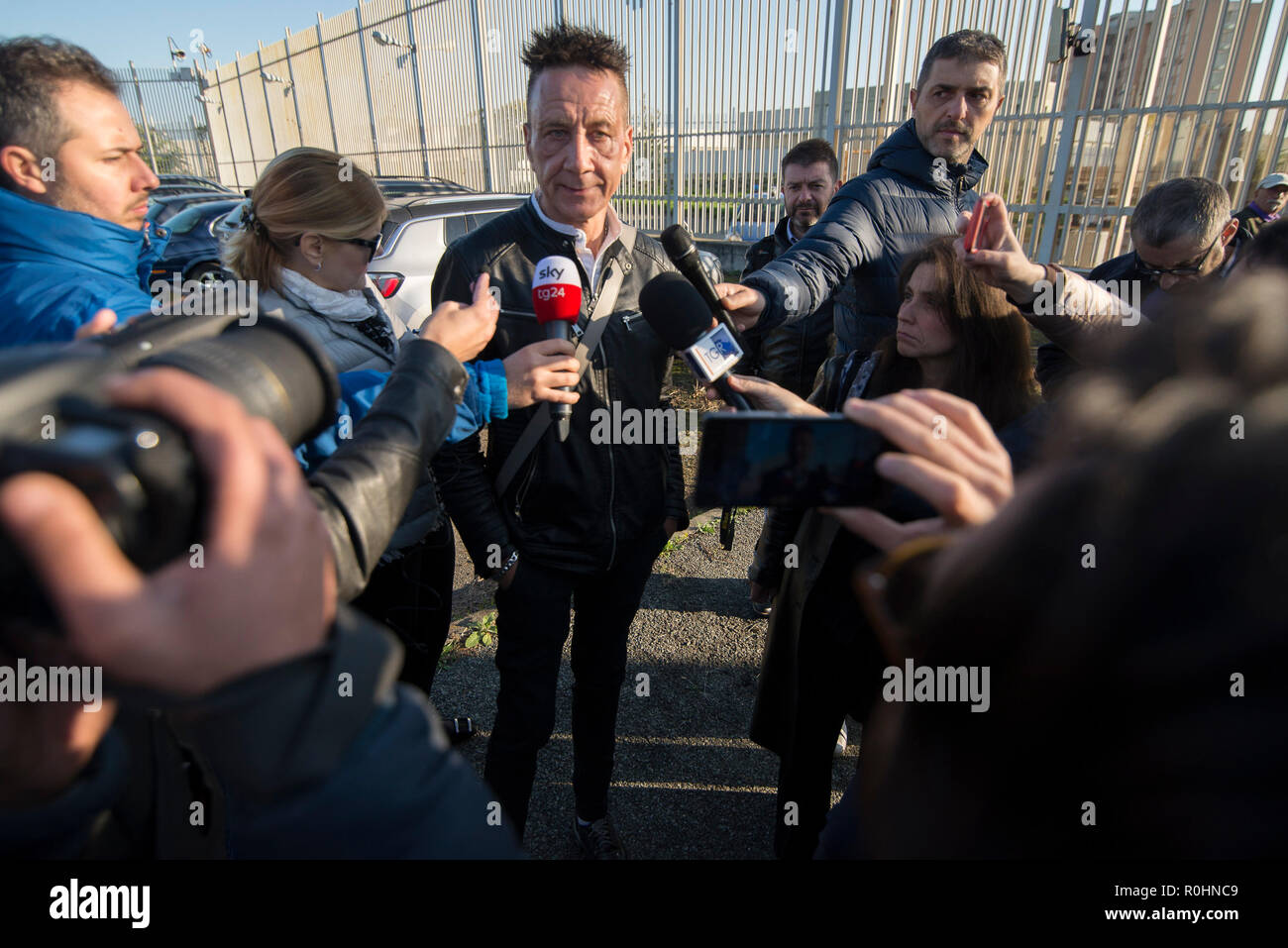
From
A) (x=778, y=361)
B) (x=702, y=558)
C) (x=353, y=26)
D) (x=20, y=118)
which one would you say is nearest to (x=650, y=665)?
(x=702, y=558)

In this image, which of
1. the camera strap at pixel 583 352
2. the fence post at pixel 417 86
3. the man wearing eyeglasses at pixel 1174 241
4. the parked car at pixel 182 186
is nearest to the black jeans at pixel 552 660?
the camera strap at pixel 583 352

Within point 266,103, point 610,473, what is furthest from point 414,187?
point 266,103

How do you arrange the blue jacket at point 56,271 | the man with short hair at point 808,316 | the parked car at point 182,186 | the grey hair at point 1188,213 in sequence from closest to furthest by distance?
the blue jacket at point 56,271 → the grey hair at point 1188,213 → the man with short hair at point 808,316 → the parked car at point 182,186

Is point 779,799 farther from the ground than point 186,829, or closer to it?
closer to it

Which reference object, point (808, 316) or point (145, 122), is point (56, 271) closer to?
point (808, 316)

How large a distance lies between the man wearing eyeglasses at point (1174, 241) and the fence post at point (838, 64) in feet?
16.9

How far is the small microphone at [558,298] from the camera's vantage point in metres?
1.73

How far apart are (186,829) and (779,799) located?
5.69 feet

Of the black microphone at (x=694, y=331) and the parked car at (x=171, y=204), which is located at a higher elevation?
the parked car at (x=171, y=204)

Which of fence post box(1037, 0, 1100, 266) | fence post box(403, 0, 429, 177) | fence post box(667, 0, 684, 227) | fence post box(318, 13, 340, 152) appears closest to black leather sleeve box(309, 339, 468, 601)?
fence post box(1037, 0, 1100, 266)

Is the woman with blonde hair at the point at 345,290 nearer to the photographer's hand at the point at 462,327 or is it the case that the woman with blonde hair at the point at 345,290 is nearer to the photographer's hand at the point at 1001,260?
the photographer's hand at the point at 462,327

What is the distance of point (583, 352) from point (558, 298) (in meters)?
0.20
